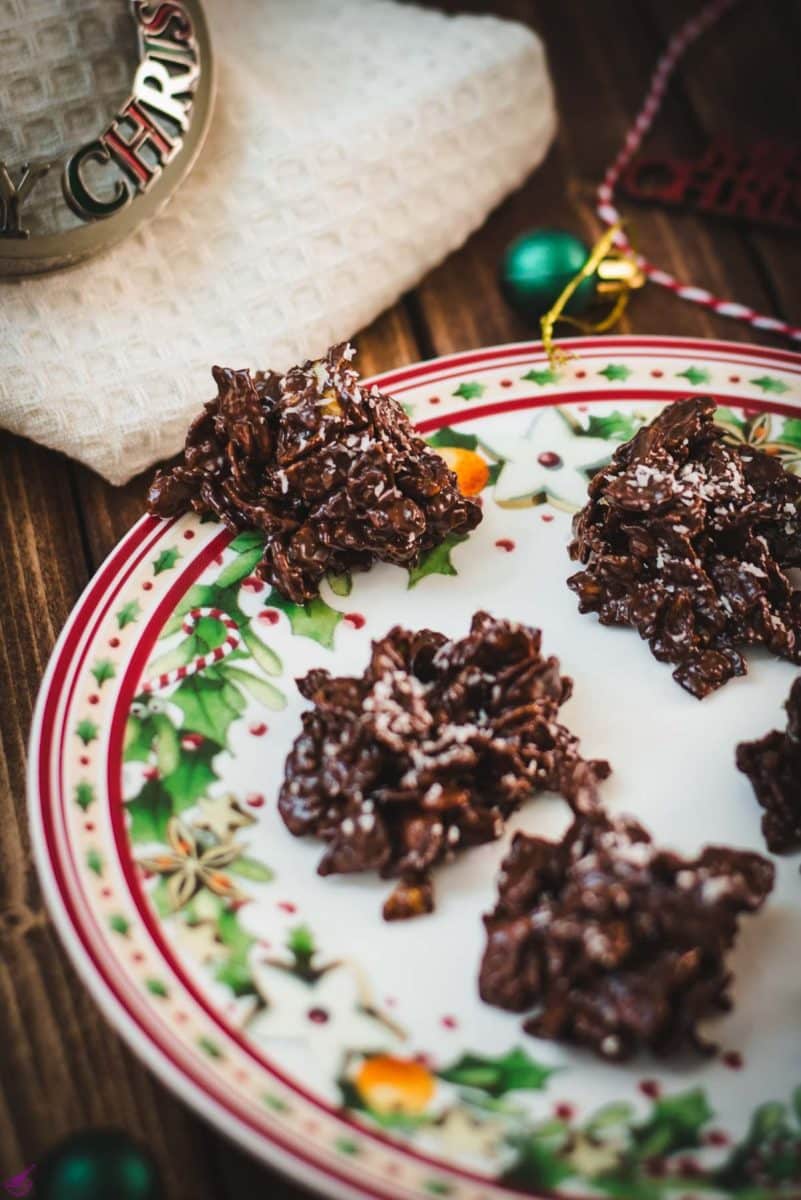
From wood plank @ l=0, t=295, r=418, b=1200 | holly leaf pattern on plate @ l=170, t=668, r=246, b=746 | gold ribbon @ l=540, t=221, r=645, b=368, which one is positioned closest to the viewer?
wood plank @ l=0, t=295, r=418, b=1200

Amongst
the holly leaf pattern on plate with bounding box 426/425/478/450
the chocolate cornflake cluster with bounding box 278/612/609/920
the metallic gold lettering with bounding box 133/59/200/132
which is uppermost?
the metallic gold lettering with bounding box 133/59/200/132

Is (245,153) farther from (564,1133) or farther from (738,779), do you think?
(564,1133)

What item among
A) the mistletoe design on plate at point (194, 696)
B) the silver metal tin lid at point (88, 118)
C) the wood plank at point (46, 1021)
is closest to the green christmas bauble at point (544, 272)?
the silver metal tin lid at point (88, 118)

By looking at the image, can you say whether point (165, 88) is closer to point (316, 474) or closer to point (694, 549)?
point (316, 474)

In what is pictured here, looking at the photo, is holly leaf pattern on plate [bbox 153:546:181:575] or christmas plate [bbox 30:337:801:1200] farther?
holly leaf pattern on plate [bbox 153:546:181:575]

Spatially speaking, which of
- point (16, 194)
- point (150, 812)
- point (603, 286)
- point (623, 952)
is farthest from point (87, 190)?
point (623, 952)

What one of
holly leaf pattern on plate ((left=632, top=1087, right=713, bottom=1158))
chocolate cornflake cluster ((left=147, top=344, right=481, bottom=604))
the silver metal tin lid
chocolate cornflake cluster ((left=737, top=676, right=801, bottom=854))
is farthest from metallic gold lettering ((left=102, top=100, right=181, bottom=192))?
holly leaf pattern on plate ((left=632, top=1087, right=713, bottom=1158))

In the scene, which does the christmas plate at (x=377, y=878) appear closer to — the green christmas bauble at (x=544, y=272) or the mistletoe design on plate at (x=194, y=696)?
the mistletoe design on plate at (x=194, y=696)

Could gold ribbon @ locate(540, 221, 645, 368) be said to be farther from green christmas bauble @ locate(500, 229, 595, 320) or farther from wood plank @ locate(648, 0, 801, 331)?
wood plank @ locate(648, 0, 801, 331)
